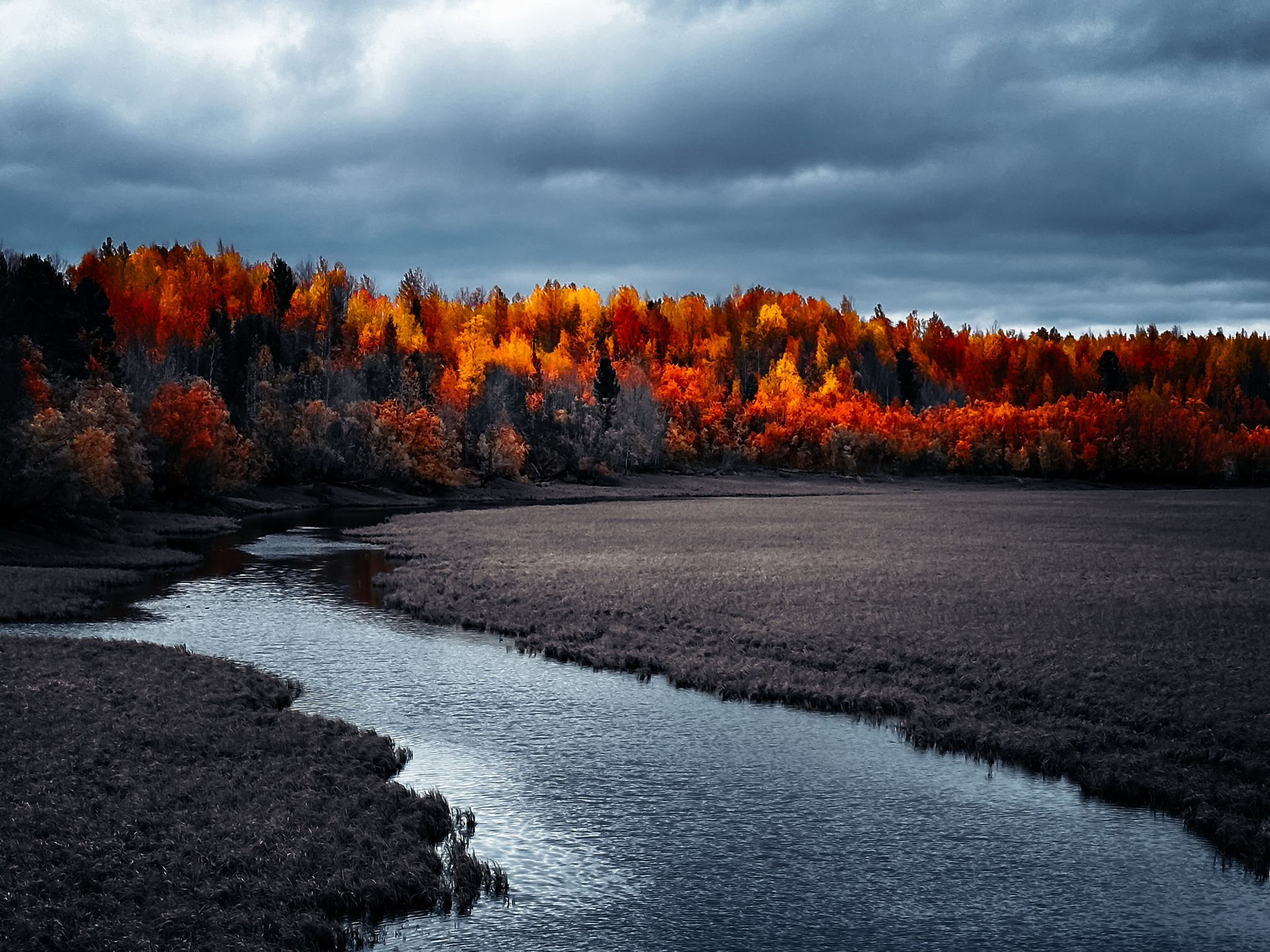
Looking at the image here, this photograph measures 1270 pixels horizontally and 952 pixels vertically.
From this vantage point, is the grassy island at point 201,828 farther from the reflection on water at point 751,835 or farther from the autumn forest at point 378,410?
the autumn forest at point 378,410

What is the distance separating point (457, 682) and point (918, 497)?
4172 inches

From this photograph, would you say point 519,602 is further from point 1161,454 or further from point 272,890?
point 1161,454

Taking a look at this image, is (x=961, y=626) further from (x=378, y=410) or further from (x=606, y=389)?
(x=606, y=389)

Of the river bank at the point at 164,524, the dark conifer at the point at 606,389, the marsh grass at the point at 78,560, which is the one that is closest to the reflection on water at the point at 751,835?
the marsh grass at the point at 78,560

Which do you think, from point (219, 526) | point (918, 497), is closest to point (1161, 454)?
point (918, 497)

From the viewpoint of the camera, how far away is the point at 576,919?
12781 mm

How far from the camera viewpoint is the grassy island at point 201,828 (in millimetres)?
11523

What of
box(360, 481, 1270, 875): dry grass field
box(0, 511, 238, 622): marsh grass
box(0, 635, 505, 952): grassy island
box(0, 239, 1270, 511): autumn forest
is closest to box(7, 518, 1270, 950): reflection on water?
box(0, 635, 505, 952): grassy island

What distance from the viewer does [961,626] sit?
30219 mm

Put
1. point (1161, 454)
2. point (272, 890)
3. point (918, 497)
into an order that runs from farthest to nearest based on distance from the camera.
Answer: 1. point (1161, 454)
2. point (918, 497)
3. point (272, 890)

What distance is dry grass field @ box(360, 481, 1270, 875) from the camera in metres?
19.1

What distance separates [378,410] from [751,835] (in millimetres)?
107074

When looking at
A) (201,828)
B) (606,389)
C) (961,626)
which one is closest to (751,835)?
(201,828)

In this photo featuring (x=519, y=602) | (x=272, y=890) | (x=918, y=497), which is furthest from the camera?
(x=918, y=497)
